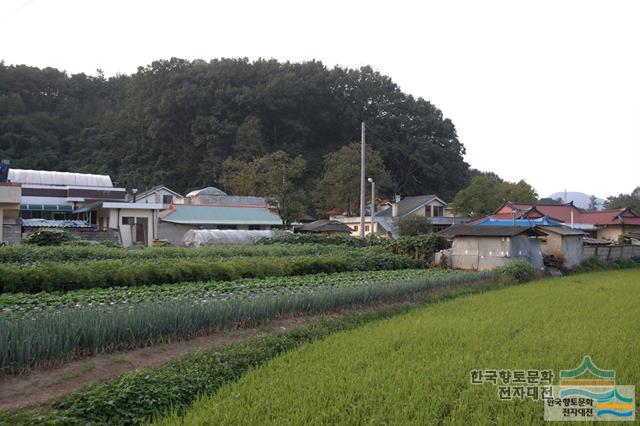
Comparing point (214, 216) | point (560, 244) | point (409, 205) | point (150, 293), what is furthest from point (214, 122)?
point (150, 293)

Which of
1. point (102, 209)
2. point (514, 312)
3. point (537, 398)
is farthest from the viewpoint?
point (102, 209)

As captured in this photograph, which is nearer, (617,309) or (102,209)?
(617,309)

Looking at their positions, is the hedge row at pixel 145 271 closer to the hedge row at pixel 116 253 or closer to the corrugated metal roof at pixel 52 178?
the hedge row at pixel 116 253

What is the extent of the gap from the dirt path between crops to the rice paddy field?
1419 mm

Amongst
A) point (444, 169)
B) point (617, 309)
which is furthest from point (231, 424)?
point (444, 169)

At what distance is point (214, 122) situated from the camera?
2076 inches

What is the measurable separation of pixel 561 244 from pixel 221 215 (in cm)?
2369

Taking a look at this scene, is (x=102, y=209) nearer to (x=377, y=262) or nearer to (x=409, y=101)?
(x=377, y=262)

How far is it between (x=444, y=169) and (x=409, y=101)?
10717 millimetres

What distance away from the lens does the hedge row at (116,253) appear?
17906 mm

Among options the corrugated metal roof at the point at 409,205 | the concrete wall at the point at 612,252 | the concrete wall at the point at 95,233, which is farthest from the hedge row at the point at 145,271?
the corrugated metal roof at the point at 409,205

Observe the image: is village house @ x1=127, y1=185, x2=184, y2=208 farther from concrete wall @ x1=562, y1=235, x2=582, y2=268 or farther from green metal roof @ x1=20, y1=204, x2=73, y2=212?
concrete wall @ x1=562, y1=235, x2=582, y2=268

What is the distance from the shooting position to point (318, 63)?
64688 mm

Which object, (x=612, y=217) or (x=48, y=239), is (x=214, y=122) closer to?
(x=48, y=239)
